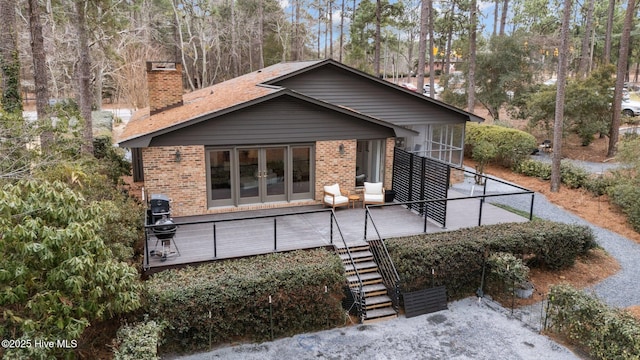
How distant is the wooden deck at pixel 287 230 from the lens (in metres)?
9.86

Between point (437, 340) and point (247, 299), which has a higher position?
point (247, 299)

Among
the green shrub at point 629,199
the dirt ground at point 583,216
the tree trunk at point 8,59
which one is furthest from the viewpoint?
the green shrub at point 629,199

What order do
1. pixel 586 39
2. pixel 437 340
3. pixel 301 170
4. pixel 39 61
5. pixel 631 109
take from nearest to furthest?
pixel 437 340
pixel 39 61
pixel 301 170
pixel 586 39
pixel 631 109

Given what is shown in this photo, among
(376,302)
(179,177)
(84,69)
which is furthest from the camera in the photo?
(84,69)

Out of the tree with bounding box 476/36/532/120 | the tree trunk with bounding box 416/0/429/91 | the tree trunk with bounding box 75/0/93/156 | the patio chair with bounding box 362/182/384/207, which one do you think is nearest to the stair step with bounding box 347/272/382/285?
the patio chair with bounding box 362/182/384/207

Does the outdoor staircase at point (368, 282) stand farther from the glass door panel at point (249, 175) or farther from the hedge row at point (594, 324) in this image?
the glass door panel at point (249, 175)

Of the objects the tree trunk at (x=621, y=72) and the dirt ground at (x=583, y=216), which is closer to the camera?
the dirt ground at (x=583, y=216)

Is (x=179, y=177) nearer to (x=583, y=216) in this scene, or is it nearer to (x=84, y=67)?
(x=84, y=67)

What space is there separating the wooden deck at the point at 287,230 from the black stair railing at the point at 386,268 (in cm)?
46

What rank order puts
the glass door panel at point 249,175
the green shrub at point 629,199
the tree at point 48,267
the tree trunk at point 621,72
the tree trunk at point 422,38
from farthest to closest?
1. the tree trunk at point 422,38
2. the tree trunk at point 621,72
3. the green shrub at point 629,199
4. the glass door panel at point 249,175
5. the tree at point 48,267

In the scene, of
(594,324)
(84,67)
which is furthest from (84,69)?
(594,324)

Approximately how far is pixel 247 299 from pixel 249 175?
201 inches

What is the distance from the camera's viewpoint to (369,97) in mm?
16344

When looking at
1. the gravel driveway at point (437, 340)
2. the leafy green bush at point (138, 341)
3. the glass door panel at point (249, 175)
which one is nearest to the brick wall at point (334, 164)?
the glass door panel at point (249, 175)
